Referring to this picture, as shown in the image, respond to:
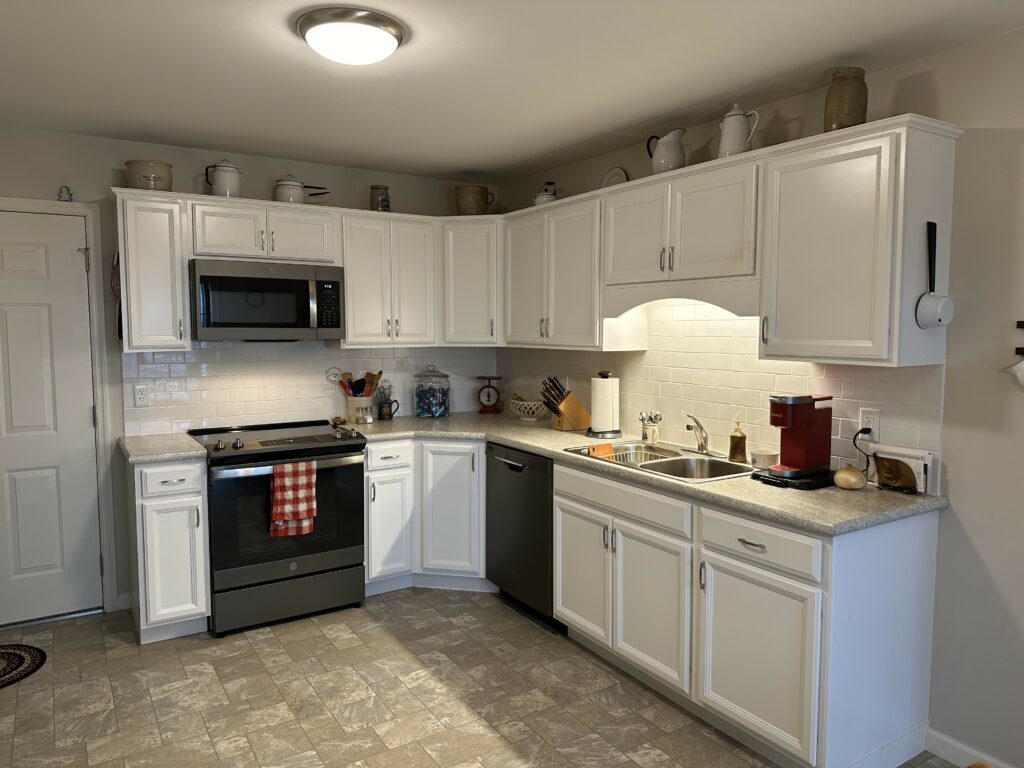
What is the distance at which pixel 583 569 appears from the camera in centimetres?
323

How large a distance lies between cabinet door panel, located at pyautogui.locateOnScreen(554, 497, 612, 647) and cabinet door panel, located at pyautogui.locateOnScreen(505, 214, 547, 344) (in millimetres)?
1128

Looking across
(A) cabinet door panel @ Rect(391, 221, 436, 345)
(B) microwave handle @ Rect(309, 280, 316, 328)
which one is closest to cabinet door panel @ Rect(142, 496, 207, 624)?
(B) microwave handle @ Rect(309, 280, 316, 328)

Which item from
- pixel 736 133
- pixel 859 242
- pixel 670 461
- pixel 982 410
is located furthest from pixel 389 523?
pixel 982 410

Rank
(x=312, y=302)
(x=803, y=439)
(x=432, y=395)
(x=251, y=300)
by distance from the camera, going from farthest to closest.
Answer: (x=432, y=395), (x=312, y=302), (x=251, y=300), (x=803, y=439)

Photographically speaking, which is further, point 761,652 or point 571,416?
point 571,416

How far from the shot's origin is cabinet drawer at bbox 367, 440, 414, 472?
12.7 ft

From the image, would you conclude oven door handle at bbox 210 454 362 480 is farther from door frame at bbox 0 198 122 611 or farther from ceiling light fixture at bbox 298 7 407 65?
ceiling light fixture at bbox 298 7 407 65

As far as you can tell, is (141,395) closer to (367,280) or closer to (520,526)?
(367,280)

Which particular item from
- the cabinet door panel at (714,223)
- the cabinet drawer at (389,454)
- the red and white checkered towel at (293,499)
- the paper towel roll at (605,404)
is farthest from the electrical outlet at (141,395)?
the cabinet door panel at (714,223)

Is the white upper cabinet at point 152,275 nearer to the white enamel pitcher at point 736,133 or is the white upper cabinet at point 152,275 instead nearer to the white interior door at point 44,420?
the white interior door at point 44,420

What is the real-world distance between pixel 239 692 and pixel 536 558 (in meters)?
1.47

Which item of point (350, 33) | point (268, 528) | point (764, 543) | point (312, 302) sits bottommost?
point (268, 528)

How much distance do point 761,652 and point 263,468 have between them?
2.42m

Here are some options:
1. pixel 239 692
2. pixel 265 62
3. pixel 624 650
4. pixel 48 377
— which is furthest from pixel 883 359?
pixel 48 377
